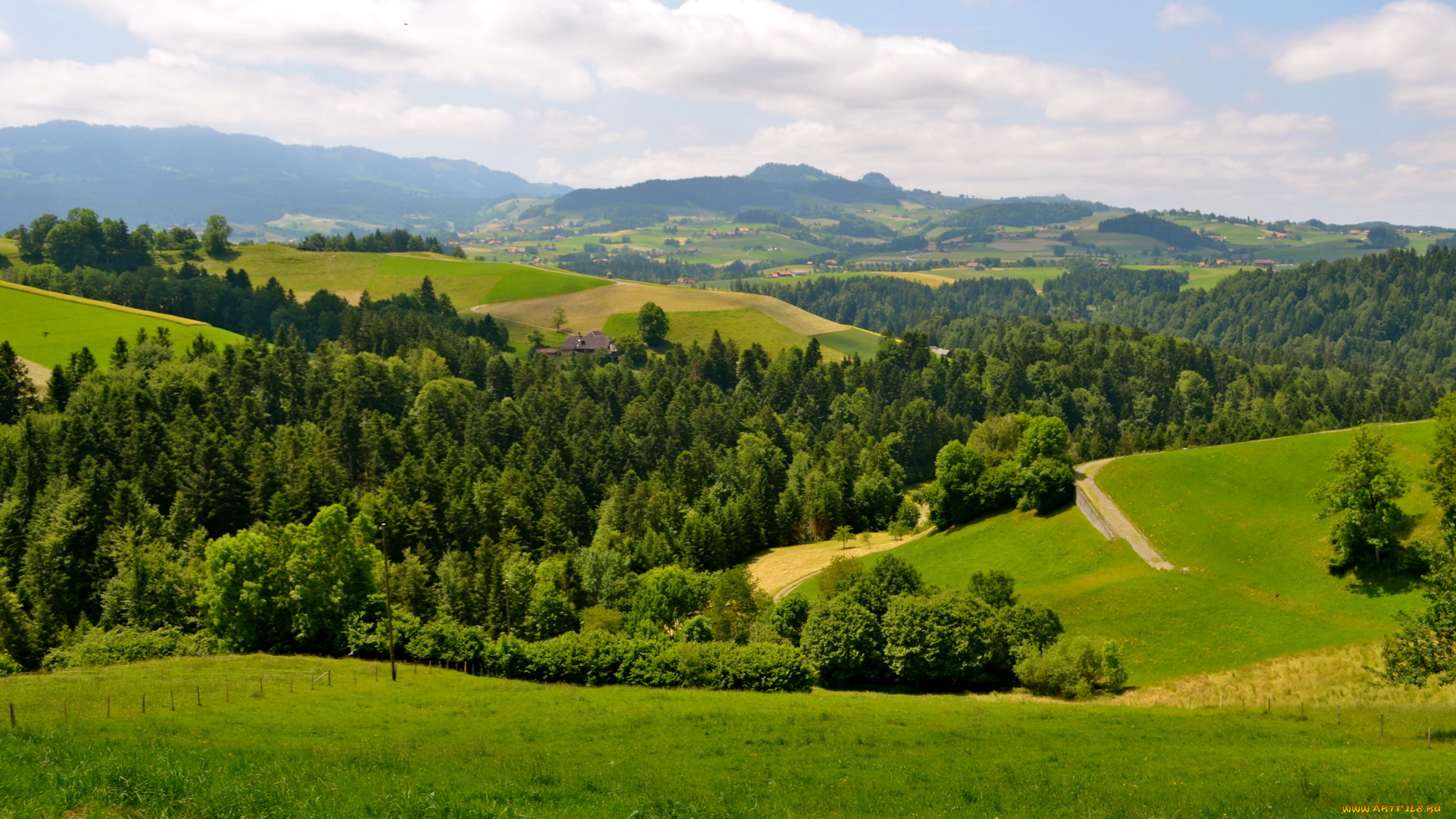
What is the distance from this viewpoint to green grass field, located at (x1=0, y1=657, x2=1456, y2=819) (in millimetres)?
23531

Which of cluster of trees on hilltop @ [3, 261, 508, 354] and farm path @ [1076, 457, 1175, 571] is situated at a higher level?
cluster of trees on hilltop @ [3, 261, 508, 354]

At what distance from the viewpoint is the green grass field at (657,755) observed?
77.2ft

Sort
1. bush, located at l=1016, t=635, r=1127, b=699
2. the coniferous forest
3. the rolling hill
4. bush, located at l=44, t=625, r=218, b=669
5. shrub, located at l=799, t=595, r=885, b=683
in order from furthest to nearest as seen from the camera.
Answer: the rolling hill, the coniferous forest, shrub, located at l=799, t=595, r=885, b=683, bush, located at l=44, t=625, r=218, b=669, bush, located at l=1016, t=635, r=1127, b=699

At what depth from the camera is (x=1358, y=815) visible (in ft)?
77.5

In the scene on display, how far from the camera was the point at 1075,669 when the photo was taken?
50.1 meters

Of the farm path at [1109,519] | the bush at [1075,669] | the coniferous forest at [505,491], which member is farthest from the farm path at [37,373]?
the farm path at [1109,519]

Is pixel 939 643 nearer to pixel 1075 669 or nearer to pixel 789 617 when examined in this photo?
pixel 1075 669

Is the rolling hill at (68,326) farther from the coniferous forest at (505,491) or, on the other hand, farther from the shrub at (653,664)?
the shrub at (653,664)

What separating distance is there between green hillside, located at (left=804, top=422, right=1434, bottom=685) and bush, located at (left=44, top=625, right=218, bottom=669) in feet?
163

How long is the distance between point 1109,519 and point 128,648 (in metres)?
75.8

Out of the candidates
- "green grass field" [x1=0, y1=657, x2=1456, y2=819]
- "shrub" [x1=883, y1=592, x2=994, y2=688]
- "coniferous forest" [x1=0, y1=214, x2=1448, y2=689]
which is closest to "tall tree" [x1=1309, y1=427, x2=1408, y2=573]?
"coniferous forest" [x1=0, y1=214, x2=1448, y2=689]

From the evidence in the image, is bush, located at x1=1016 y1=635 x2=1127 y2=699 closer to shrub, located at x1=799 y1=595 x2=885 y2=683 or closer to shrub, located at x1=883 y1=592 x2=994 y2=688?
shrub, located at x1=883 y1=592 x2=994 y2=688

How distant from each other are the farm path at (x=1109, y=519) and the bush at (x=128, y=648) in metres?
68.9

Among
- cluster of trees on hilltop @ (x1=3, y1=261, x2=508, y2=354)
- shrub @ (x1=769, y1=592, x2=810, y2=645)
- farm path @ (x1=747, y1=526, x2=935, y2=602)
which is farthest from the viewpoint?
cluster of trees on hilltop @ (x1=3, y1=261, x2=508, y2=354)
